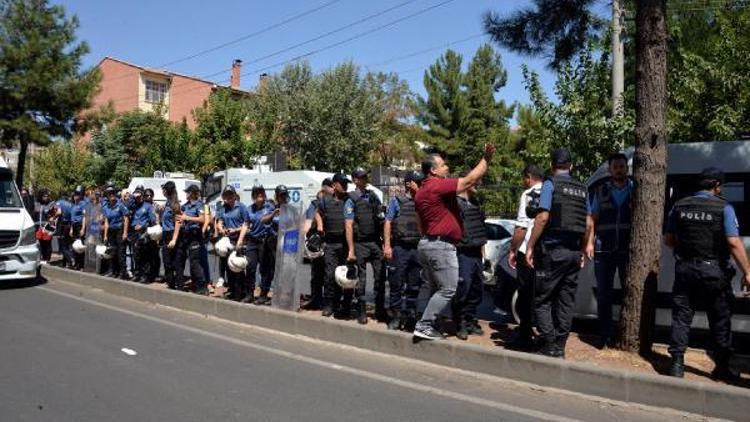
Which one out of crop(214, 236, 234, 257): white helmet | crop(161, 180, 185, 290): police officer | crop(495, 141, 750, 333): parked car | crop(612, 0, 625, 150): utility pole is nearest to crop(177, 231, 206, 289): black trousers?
crop(161, 180, 185, 290): police officer

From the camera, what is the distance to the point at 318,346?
8000mm

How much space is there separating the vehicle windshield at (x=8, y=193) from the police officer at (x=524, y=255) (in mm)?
9750

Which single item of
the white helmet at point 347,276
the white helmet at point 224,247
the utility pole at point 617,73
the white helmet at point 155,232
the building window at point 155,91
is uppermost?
the building window at point 155,91

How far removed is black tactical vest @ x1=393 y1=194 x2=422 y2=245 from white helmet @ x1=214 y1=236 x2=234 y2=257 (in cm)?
315

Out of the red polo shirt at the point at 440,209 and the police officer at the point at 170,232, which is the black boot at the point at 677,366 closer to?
the red polo shirt at the point at 440,209

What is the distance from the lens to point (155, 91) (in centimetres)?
5178

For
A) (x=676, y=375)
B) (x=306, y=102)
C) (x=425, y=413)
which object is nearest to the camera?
(x=425, y=413)

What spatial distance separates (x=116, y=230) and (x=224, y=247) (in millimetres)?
4000

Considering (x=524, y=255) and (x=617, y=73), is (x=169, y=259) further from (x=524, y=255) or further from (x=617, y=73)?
(x=617, y=73)

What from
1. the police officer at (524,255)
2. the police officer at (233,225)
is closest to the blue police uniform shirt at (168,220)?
the police officer at (233,225)

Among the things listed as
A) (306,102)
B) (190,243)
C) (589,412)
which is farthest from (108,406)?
(306,102)

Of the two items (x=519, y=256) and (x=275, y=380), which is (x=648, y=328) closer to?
(x=519, y=256)

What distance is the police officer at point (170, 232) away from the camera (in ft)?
36.2

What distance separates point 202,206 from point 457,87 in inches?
1272
